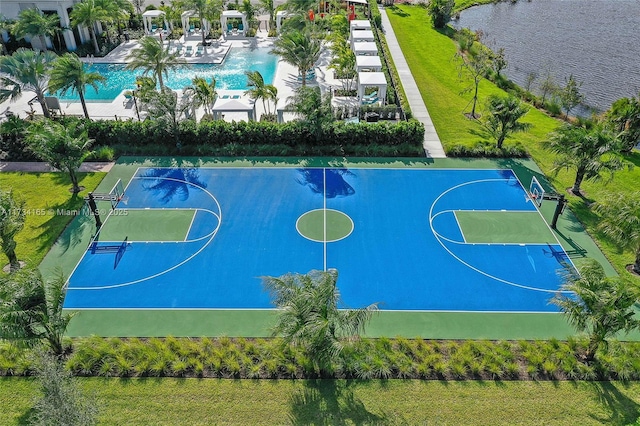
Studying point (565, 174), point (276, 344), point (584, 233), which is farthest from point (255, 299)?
point (565, 174)

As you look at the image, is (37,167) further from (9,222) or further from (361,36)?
(361,36)

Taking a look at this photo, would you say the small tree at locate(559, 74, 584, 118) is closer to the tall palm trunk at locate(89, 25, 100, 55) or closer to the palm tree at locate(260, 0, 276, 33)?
the palm tree at locate(260, 0, 276, 33)

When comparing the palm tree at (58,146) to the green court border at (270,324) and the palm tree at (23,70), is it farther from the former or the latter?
the palm tree at (23,70)

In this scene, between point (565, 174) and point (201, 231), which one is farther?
point (565, 174)

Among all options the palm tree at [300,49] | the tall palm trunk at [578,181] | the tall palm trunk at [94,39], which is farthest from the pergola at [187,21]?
the tall palm trunk at [578,181]

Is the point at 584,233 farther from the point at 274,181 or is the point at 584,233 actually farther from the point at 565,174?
the point at 274,181

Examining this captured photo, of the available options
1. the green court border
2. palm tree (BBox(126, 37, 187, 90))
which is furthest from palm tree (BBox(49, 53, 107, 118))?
the green court border

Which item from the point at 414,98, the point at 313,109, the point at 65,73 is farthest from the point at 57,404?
the point at 414,98
